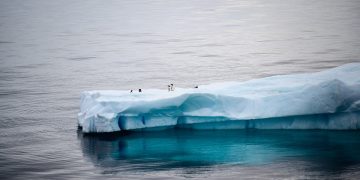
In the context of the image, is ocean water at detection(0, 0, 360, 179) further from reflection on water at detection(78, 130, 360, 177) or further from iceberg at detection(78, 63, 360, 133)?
iceberg at detection(78, 63, 360, 133)

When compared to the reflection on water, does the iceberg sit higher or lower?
higher

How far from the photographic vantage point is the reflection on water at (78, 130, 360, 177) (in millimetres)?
13492

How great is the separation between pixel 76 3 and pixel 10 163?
4785cm

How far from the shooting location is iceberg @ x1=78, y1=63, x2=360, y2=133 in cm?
1474

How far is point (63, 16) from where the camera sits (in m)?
47.5

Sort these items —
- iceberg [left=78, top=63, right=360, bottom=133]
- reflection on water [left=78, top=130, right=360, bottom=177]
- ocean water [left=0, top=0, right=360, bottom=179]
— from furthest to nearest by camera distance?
1. iceberg [left=78, top=63, right=360, bottom=133]
2. ocean water [left=0, top=0, right=360, bottom=179]
3. reflection on water [left=78, top=130, right=360, bottom=177]

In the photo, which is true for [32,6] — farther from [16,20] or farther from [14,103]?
[14,103]

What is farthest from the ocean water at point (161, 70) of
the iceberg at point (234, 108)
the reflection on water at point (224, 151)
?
the iceberg at point (234, 108)

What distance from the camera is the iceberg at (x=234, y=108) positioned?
14742 mm

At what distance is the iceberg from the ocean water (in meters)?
0.26

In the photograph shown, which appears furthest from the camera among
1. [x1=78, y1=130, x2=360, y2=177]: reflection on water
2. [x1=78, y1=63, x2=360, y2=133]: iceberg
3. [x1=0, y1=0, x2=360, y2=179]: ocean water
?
[x1=78, y1=63, x2=360, y2=133]: iceberg

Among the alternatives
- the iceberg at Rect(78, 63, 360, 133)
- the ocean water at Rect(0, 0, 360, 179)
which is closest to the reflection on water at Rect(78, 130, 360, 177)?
the ocean water at Rect(0, 0, 360, 179)

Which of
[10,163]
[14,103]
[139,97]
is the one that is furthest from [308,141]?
[14,103]

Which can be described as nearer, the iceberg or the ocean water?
the ocean water
